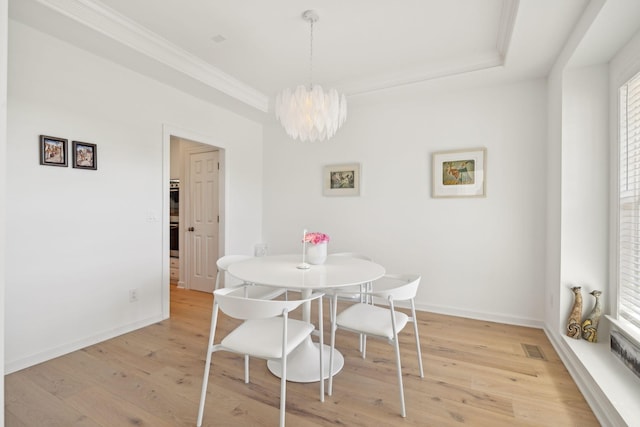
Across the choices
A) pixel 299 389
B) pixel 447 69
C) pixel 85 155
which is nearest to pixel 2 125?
pixel 85 155

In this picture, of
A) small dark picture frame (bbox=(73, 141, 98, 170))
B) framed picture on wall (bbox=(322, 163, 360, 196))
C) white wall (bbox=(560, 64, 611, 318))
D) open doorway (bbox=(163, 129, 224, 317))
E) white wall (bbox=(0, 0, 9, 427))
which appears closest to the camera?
white wall (bbox=(0, 0, 9, 427))

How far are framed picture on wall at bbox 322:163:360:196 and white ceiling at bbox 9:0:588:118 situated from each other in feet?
3.29

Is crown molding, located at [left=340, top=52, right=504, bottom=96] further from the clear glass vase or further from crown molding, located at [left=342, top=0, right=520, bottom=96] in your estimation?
the clear glass vase

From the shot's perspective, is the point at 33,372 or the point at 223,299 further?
the point at 33,372

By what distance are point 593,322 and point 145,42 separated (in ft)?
13.7

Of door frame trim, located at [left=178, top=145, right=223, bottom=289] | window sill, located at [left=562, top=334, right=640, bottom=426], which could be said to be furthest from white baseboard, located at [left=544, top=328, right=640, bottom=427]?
door frame trim, located at [left=178, top=145, right=223, bottom=289]

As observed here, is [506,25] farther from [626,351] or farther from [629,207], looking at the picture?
[626,351]

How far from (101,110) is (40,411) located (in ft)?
7.33

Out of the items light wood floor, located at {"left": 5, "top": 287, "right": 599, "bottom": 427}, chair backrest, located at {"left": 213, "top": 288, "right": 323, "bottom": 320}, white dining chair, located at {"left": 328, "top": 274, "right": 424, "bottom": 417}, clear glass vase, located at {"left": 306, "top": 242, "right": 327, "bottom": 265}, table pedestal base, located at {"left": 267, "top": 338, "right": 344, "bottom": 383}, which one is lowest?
light wood floor, located at {"left": 5, "top": 287, "right": 599, "bottom": 427}

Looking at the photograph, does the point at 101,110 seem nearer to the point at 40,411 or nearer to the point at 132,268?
the point at 132,268

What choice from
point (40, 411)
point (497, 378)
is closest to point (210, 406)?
point (40, 411)

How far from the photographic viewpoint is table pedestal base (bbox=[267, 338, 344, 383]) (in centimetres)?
210

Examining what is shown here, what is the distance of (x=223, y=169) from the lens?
4.00 m

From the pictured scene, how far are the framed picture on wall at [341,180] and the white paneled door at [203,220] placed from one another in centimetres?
148
